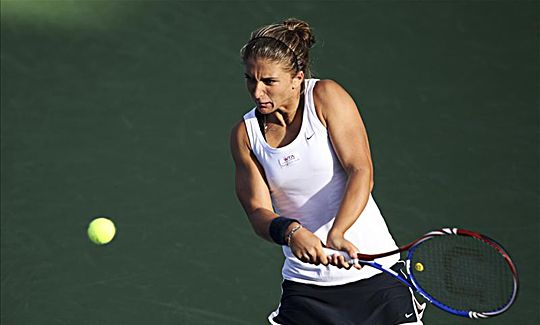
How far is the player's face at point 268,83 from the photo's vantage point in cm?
315

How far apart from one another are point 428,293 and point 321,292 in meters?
0.32

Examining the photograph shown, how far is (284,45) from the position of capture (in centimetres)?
318

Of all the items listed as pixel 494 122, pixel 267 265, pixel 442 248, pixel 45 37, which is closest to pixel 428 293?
pixel 442 248

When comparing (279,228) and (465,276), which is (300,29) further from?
(465,276)

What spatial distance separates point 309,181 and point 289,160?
87 mm

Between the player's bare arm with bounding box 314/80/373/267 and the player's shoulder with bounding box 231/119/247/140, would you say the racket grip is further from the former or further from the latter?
the player's shoulder with bounding box 231/119/247/140

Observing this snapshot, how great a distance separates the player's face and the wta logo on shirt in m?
0.15

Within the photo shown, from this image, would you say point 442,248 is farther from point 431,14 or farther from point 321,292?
point 431,14

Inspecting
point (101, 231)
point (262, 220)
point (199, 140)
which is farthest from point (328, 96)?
point (199, 140)

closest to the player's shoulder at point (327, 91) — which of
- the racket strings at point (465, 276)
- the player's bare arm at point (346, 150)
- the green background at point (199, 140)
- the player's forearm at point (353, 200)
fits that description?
the player's bare arm at point (346, 150)

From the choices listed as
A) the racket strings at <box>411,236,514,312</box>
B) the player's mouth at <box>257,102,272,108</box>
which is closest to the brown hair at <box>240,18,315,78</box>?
the player's mouth at <box>257,102,272,108</box>

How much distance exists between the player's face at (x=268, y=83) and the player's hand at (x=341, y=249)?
43cm

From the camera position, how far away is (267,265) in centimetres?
463

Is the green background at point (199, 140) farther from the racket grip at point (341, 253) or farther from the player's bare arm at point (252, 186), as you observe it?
the racket grip at point (341, 253)
